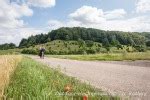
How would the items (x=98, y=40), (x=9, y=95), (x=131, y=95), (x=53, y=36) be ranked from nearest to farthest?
(x=9, y=95), (x=131, y=95), (x=98, y=40), (x=53, y=36)

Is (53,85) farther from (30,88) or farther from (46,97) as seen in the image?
(46,97)

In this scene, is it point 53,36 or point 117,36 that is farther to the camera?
point 53,36

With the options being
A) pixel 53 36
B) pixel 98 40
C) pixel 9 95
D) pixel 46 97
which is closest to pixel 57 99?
pixel 46 97

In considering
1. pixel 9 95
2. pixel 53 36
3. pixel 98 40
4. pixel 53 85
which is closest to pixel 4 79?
pixel 9 95

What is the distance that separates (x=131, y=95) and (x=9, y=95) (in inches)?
119

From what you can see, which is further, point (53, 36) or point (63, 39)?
point (53, 36)

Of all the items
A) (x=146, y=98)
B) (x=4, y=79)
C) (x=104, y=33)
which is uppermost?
(x=104, y=33)

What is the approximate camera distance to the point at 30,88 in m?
7.22

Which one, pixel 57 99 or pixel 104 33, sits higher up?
pixel 104 33

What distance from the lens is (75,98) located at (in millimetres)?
A: 6793

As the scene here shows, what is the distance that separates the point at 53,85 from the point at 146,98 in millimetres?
2374

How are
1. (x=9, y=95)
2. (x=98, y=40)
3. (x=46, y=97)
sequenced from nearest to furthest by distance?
(x=46, y=97)
(x=9, y=95)
(x=98, y=40)

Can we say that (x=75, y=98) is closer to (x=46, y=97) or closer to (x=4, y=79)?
(x=46, y=97)

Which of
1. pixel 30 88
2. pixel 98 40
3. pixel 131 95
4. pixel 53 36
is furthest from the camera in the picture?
pixel 53 36
